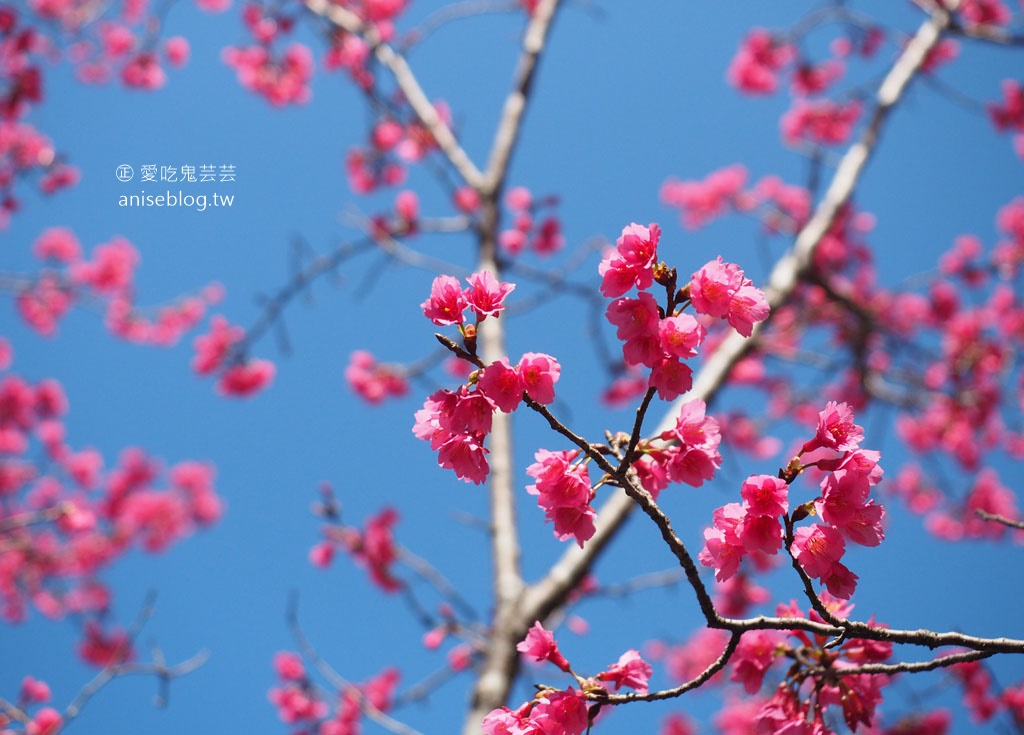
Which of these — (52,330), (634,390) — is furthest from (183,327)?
(634,390)

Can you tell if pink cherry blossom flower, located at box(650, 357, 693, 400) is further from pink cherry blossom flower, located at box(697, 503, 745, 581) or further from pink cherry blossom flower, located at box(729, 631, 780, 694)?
pink cherry blossom flower, located at box(729, 631, 780, 694)

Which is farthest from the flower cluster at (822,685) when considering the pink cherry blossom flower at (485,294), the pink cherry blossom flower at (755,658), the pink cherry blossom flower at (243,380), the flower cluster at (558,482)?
the pink cherry blossom flower at (243,380)

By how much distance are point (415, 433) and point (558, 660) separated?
2.08 feet

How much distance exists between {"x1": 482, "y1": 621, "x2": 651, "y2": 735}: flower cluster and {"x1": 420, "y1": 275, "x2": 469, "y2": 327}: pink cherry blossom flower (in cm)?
74

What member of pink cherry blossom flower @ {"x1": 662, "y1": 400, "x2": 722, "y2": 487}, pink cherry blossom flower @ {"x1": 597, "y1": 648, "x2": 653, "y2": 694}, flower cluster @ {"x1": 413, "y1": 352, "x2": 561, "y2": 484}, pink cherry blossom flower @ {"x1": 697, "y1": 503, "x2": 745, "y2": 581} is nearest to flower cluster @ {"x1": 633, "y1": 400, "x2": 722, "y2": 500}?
pink cherry blossom flower @ {"x1": 662, "y1": 400, "x2": 722, "y2": 487}

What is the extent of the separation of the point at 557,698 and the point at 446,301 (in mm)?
871

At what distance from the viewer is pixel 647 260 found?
53.2 inches

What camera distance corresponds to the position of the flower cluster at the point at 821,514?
1.33m

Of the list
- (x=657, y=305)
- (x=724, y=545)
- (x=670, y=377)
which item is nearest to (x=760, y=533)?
(x=724, y=545)

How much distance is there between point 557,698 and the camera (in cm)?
143

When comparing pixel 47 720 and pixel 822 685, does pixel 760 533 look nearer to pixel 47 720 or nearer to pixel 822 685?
pixel 822 685

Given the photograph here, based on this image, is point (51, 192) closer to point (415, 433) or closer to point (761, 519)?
point (415, 433)

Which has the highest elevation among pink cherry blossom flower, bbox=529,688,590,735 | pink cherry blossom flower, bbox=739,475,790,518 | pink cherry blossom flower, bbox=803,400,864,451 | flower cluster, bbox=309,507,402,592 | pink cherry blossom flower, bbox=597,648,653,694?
flower cluster, bbox=309,507,402,592

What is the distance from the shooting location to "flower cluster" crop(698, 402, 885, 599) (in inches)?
52.4
